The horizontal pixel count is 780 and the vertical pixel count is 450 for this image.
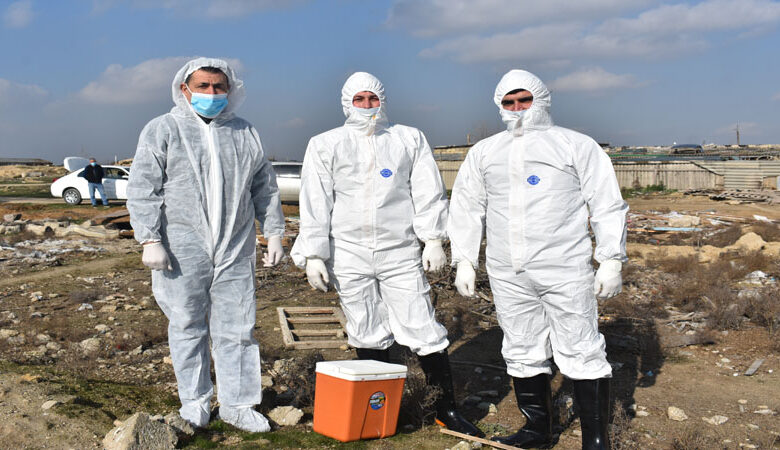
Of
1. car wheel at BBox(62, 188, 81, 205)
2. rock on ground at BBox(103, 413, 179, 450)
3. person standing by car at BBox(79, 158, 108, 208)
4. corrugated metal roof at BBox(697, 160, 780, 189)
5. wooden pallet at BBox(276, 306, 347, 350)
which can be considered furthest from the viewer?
corrugated metal roof at BBox(697, 160, 780, 189)

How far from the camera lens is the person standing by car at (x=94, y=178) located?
55.4ft

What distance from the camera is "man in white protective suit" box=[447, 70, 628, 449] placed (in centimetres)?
333

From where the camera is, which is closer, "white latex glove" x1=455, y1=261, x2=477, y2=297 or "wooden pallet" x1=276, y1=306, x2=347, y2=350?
"white latex glove" x1=455, y1=261, x2=477, y2=297

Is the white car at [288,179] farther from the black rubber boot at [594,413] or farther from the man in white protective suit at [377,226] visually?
the black rubber boot at [594,413]

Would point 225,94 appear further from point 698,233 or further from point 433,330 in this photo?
point 698,233

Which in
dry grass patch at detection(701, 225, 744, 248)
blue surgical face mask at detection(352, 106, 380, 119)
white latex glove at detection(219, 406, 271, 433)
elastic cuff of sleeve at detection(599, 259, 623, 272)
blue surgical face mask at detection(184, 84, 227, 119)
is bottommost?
dry grass patch at detection(701, 225, 744, 248)

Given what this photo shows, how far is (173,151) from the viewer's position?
133 inches

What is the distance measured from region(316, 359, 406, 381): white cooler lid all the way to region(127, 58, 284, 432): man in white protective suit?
55 cm

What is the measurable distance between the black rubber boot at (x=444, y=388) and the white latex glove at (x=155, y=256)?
154 centimetres

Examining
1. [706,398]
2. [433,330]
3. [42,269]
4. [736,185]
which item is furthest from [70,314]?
[736,185]

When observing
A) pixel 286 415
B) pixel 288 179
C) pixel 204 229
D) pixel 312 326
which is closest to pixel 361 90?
pixel 204 229

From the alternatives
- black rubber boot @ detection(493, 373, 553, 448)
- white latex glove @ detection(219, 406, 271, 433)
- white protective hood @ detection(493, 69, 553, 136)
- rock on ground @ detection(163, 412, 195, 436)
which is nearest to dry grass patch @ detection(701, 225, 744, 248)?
black rubber boot @ detection(493, 373, 553, 448)

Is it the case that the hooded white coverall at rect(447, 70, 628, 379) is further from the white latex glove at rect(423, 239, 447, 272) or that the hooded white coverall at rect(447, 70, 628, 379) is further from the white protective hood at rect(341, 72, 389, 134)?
the white protective hood at rect(341, 72, 389, 134)

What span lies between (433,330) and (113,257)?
730 cm
